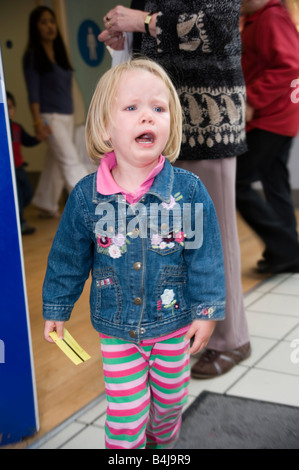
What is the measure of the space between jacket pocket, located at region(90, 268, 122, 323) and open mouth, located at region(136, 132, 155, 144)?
0.62 feet

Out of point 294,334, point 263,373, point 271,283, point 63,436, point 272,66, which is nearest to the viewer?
point 272,66

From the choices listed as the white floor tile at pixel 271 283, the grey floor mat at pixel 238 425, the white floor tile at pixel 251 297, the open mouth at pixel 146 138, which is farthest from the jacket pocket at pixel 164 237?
the white floor tile at pixel 251 297

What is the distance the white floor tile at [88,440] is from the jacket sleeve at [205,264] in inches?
17.5

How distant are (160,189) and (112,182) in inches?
2.6

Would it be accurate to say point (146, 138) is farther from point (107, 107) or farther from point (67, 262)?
point (67, 262)

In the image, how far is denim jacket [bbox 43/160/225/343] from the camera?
0.83 metres

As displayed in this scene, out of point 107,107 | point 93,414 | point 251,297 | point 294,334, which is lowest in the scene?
point 93,414

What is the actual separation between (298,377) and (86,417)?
440mm

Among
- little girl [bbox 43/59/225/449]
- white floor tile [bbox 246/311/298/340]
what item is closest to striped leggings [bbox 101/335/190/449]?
little girl [bbox 43/59/225/449]

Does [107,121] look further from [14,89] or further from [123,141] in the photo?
[14,89]

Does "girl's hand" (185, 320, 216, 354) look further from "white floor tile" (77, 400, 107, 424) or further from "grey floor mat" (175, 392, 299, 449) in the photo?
"white floor tile" (77, 400, 107, 424)

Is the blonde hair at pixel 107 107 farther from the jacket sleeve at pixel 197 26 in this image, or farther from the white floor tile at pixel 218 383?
the white floor tile at pixel 218 383

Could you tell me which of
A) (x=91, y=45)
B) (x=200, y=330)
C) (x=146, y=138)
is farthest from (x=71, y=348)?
(x=91, y=45)

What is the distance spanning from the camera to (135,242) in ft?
2.74
